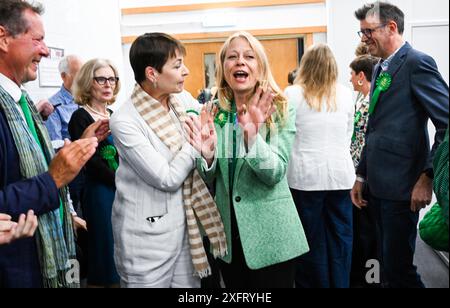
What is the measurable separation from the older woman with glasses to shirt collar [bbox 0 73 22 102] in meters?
0.32

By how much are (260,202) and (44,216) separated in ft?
1.58

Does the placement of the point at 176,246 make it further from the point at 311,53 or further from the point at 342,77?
the point at 342,77

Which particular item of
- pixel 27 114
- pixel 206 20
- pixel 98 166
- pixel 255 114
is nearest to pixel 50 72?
pixel 98 166

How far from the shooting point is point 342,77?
143 centimetres

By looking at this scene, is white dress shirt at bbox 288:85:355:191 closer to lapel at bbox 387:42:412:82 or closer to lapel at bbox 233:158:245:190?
lapel at bbox 387:42:412:82

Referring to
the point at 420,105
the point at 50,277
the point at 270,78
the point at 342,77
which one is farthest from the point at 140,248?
the point at 342,77

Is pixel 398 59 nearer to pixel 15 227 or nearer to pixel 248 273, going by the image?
pixel 248 273

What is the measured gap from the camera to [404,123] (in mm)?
947

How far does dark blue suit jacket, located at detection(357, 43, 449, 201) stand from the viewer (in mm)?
899

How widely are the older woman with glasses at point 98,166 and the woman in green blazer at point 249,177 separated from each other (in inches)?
16.1

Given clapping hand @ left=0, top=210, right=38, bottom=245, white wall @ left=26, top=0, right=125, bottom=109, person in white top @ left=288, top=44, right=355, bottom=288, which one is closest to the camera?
clapping hand @ left=0, top=210, right=38, bottom=245

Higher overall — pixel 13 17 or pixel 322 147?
pixel 13 17

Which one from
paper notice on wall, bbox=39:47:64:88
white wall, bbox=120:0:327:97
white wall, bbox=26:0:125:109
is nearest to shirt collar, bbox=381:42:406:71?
white wall, bbox=120:0:327:97

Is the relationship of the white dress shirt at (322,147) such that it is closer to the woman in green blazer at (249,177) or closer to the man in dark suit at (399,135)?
the man in dark suit at (399,135)
